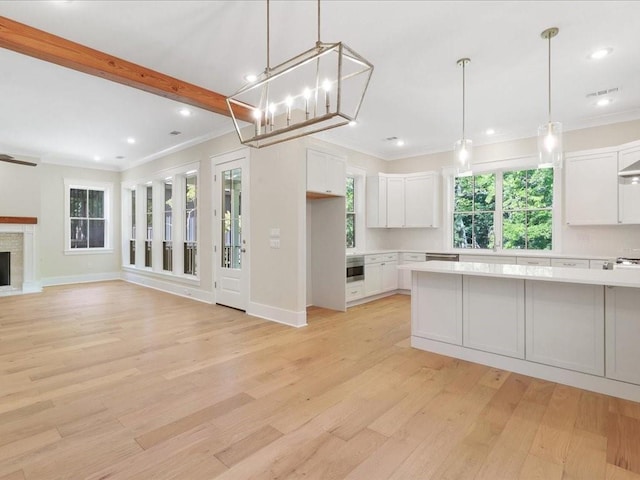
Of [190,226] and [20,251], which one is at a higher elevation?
[190,226]

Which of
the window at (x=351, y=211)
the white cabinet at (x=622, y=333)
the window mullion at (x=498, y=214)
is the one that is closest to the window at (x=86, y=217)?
the window at (x=351, y=211)

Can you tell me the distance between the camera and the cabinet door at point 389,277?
6227 mm

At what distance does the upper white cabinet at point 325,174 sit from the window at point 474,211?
2.55m

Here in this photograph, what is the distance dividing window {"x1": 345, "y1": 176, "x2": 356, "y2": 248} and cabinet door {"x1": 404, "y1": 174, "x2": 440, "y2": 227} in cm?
106

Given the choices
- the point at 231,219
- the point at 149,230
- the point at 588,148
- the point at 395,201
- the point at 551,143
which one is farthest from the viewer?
the point at 149,230

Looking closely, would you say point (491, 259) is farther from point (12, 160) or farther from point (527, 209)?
point (12, 160)

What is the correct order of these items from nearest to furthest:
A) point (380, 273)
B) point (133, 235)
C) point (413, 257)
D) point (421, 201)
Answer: point (380, 273) → point (421, 201) → point (413, 257) → point (133, 235)

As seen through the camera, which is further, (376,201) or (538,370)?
(376,201)

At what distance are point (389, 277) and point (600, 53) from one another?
4.30m

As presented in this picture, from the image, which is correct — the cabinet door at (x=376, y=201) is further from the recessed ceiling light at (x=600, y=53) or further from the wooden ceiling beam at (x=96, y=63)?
the recessed ceiling light at (x=600, y=53)

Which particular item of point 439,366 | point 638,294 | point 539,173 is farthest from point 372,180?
point 638,294

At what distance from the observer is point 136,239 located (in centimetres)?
794

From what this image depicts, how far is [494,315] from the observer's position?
3037mm

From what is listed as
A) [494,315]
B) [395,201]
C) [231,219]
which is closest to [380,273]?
[395,201]
